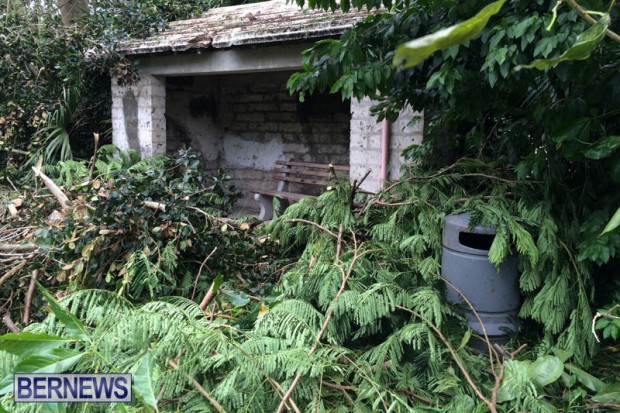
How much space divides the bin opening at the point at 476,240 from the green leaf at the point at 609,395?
2.96 ft

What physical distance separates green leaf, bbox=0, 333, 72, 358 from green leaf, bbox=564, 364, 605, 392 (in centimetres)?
225

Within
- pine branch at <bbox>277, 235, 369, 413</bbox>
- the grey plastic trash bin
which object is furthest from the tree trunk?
the grey plastic trash bin

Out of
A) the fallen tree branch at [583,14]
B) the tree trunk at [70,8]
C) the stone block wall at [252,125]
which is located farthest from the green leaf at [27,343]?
the tree trunk at [70,8]

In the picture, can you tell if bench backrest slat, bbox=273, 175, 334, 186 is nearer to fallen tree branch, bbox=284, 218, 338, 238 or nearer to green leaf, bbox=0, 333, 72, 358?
fallen tree branch, bbox=284, 218, 338, 238

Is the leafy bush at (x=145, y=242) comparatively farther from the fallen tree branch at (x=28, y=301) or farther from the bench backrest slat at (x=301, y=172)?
the bench backrest slat at (x=301, y=172)

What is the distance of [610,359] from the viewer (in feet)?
8.88

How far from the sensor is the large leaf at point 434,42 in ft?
2.31

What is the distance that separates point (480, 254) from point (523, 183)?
51 cm

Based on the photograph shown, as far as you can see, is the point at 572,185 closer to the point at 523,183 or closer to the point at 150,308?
the point at 523,183

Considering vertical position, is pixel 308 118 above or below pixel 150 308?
above

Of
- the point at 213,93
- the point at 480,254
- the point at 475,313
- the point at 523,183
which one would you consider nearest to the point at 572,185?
the point at 523,183

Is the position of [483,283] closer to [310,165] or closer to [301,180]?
[301,180]

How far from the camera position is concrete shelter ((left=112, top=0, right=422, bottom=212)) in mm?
4680

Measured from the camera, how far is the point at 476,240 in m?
2.87
